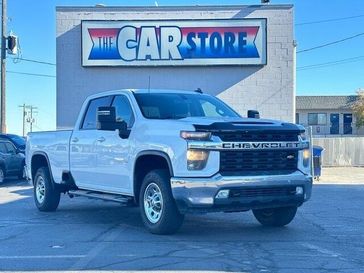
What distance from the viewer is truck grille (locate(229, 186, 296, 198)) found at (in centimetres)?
798

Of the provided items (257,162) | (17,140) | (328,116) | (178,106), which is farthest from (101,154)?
(328,116)

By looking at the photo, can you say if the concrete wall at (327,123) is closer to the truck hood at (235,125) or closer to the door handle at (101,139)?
the door handle at (101,139)

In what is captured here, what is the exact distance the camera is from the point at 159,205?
27.9 ft

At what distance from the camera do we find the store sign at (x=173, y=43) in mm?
21656

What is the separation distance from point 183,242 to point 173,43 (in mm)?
14484

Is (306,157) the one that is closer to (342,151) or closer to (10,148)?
(10,148)

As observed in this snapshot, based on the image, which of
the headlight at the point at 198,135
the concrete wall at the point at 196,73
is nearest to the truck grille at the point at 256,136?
the headlight at the point at 198,135

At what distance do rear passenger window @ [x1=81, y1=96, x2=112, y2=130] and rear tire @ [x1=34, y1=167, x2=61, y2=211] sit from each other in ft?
5.46

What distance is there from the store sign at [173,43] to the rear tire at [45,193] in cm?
1047

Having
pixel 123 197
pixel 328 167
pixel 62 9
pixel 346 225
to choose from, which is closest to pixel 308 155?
pixel 346 225

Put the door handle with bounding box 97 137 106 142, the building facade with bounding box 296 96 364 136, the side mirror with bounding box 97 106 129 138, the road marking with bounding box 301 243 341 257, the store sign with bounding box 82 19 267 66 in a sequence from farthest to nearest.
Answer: the building facade with bounding box 296 96 364 136 → the store sign with bounding box 82 19 267 66 → the door handle with bounding box 97 137 106 142 → the side mirror with bounding box 97 106 129 138 → the road marking with bounding box 301 243 341 257

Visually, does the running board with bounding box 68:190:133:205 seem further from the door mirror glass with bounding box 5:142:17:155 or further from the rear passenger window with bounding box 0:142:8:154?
the door mirror glass with bounding box 5:142:17:155

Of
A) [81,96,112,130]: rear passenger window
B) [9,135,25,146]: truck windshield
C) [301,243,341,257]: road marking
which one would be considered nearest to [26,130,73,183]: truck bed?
[81,96,112,130]: rear passenger window

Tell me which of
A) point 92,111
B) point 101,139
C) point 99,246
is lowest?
point 99,246
